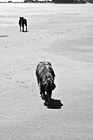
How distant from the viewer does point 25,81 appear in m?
14.0

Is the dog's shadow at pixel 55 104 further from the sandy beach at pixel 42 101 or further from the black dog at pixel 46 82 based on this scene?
the black dog at pixel 46 82

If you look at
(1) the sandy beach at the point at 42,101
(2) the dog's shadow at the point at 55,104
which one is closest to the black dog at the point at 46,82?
(2) the dog's shadow at the point at 55,104

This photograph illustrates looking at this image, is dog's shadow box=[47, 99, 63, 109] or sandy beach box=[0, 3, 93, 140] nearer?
sandy beach box=[0, 3, 93, 140]

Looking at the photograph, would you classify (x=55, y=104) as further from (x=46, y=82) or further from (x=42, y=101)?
(x=46, y=82)

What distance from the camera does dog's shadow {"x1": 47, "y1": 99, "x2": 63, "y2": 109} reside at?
433 inches

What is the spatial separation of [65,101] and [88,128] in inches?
91.7

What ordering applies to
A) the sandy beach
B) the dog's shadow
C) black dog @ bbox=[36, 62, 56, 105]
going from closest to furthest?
1. the sandy beach
2. black dog @ bbox=[36, 62, 56, 105]
3. the dog's shadow

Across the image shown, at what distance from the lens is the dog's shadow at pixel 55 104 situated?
1101 centimetres

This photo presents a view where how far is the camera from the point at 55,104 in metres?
11.3

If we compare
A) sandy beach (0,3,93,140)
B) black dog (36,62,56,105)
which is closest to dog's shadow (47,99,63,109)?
sandy beach (0,3,93,140)

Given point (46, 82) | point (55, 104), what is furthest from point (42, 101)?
point (46, 82)

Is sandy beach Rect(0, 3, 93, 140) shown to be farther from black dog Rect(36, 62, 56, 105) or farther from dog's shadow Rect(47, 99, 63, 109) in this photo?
black dog Rect(36, 62, 56, 105)

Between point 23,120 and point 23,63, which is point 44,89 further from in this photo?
point 23,63

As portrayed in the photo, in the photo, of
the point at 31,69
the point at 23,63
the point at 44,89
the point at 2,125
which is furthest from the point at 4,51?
the point at 2,125
